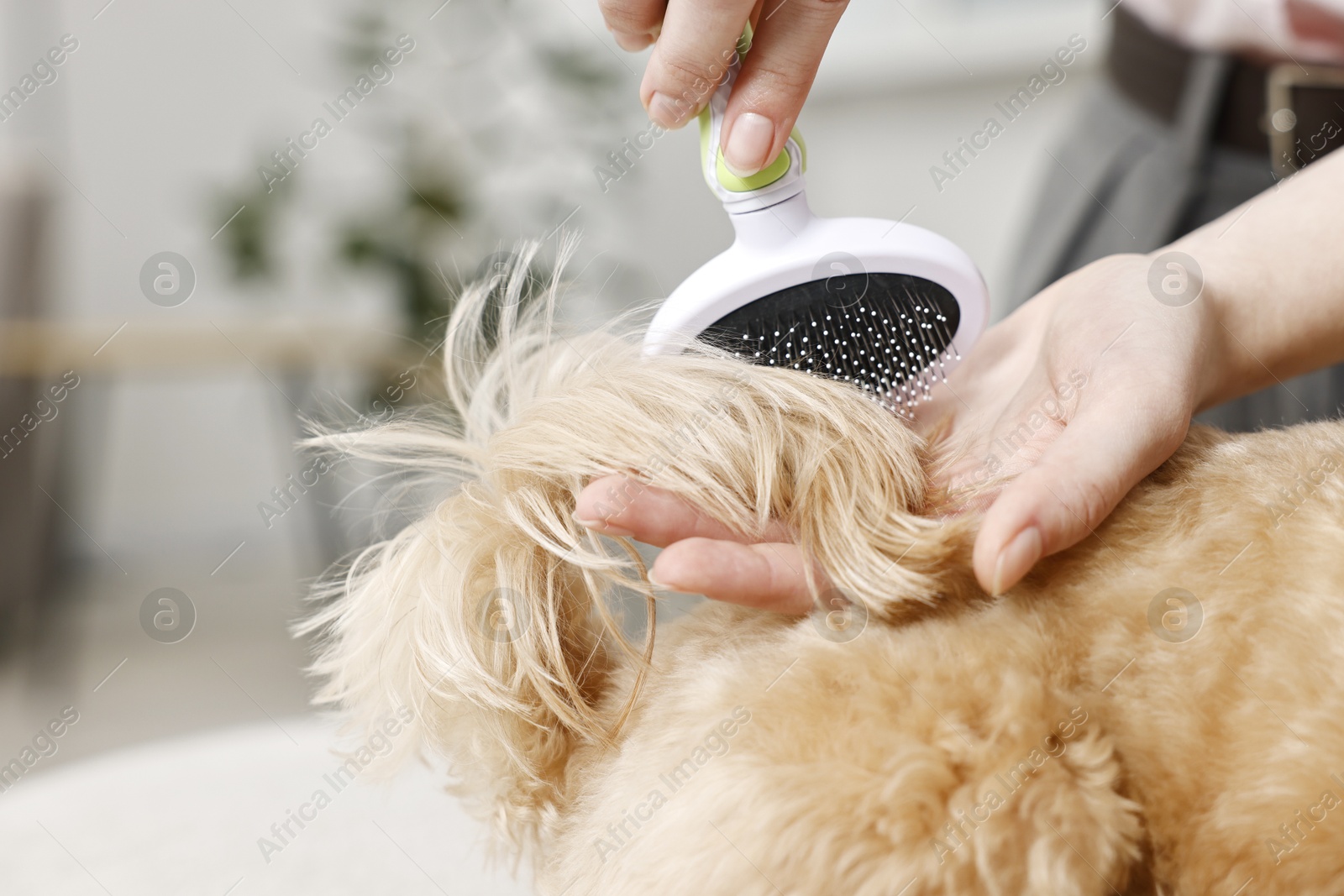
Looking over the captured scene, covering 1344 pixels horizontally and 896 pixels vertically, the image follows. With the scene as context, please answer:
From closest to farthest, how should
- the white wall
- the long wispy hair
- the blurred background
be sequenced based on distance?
the long wispy hair
the blurred background
the white wall

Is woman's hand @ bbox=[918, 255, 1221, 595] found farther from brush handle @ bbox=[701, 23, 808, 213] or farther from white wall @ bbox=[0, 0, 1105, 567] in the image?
white wall @ bbox=[0, 0, 1105, 567]

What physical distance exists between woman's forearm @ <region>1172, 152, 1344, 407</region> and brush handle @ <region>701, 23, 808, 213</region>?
25 cm

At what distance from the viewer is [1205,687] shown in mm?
352

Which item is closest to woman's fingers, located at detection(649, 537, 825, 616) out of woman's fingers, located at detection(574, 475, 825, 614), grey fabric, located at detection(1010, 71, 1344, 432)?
woman's fingers, located at detection(574, 475, 825, 614)

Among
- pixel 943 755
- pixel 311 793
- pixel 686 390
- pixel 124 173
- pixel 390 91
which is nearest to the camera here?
pixel 943 755

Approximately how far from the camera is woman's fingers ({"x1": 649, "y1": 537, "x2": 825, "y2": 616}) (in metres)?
0.41

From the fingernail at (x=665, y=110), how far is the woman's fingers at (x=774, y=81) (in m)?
0.03

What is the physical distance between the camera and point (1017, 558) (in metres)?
0.38

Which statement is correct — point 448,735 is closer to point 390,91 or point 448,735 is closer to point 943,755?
point 943,755

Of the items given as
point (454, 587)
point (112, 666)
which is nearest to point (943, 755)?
point (454, 587)

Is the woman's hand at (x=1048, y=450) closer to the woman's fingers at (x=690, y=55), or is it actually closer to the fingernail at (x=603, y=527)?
the fingernail at (x=603, y=527)

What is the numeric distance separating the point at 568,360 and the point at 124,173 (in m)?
2.30

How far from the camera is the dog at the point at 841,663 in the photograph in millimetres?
332

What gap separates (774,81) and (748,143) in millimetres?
34
